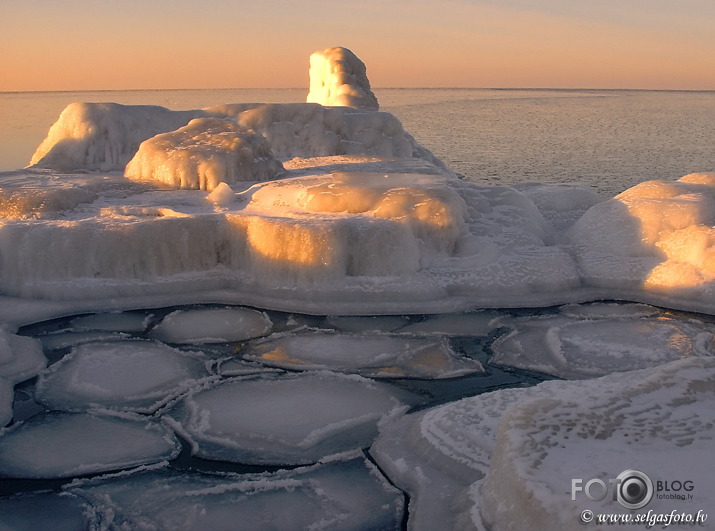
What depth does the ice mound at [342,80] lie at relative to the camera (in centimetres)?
2125

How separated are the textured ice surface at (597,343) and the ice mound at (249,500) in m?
2.82

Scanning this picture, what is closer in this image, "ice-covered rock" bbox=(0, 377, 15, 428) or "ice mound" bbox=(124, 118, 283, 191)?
"ice-covered rock" bbox=(0, 377, 15, 428)

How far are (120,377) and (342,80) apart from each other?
648 inches

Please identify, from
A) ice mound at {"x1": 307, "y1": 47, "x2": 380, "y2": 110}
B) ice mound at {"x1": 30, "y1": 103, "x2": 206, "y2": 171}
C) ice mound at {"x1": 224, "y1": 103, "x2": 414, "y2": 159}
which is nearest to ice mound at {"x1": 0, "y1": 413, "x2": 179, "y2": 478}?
ice mound at {"x1": 30, "y1": 103, "x2": 206, "y2": 171}

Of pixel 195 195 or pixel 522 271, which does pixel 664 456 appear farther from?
pixel 195 195

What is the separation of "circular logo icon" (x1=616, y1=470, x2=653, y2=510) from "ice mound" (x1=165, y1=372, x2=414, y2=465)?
2433 millimetres

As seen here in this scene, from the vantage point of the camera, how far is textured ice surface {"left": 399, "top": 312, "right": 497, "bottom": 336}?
8.18m

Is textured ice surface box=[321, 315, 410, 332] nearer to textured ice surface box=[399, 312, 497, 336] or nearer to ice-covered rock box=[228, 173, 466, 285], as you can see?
textured ice surface box=[399, 312, 497, 336]

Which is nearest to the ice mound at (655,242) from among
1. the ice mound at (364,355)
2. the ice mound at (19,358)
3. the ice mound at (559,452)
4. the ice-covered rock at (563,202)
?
the ice-covered rock at (563,202)

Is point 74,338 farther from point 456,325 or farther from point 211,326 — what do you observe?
point 456,325

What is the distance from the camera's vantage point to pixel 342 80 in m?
21.7

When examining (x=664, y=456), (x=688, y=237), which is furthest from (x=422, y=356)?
(x=688, y=237)

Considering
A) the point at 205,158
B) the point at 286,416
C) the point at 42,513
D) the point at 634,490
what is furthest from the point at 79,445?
the point at 205,158

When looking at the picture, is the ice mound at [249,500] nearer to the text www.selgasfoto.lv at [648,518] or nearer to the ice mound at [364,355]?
the text www.selgasfoto.lv at [648,518]
